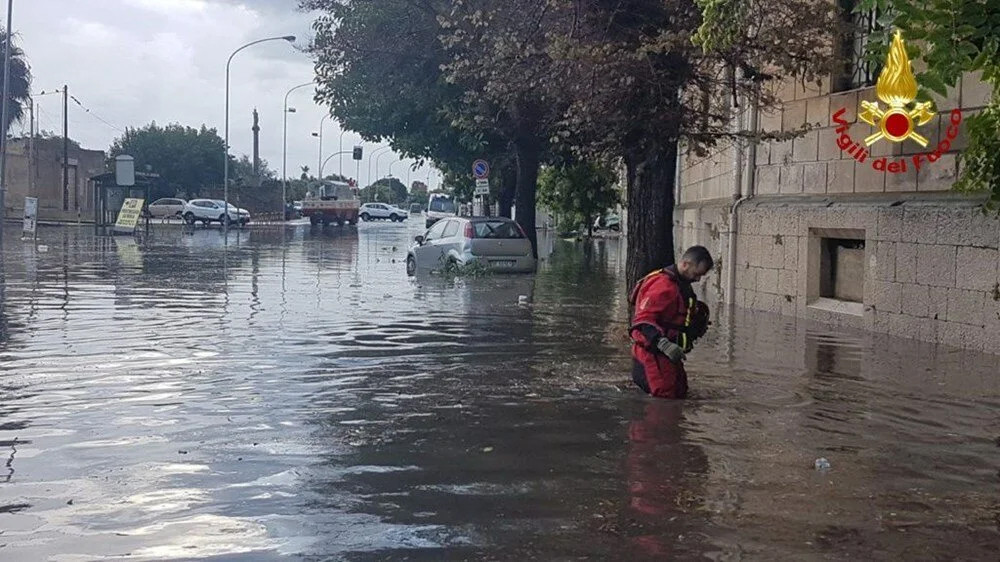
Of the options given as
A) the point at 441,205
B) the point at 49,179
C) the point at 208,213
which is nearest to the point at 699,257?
the point at 208,213

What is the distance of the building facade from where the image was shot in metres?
11.6

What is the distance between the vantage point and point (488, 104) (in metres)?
22.1

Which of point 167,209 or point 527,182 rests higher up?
point 527,182

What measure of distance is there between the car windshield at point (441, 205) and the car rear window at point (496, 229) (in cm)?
4826

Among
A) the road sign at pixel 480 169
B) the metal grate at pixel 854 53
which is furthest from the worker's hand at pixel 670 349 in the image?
the road sign at pixel 480 169

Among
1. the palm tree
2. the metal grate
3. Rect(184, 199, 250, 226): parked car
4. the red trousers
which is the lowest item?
the red trousers

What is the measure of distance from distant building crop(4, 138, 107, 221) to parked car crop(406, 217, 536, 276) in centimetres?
4063

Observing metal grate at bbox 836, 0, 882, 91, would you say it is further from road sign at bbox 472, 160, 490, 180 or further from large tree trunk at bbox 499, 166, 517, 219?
large tree trunk at bbox 499, 166, 517, 219

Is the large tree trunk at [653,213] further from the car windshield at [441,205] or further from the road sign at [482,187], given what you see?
the car windshield at [441,205]

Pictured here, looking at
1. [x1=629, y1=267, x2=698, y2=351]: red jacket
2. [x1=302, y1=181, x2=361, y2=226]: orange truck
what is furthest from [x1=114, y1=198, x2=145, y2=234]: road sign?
[x1=629, y1=267, x2=698, y2=351]: red jacket

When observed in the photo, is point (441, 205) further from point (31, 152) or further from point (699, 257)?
point (699, 257)

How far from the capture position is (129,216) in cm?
4175

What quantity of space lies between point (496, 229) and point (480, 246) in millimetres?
620

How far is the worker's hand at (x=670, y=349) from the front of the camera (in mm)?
8078
